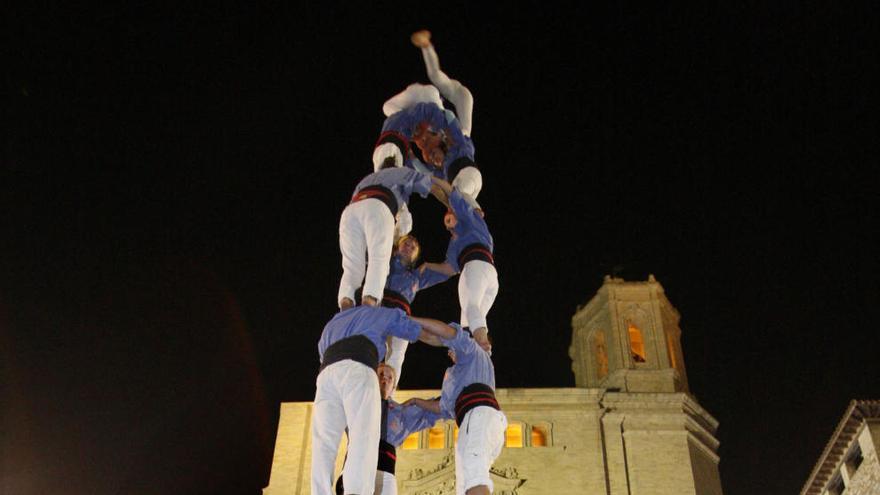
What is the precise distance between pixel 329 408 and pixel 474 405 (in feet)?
4.48

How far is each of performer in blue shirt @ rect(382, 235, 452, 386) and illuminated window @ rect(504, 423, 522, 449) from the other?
23730 millimetres

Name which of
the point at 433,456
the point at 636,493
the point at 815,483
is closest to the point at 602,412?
the point at 636,493

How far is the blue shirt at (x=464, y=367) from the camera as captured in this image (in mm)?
7953

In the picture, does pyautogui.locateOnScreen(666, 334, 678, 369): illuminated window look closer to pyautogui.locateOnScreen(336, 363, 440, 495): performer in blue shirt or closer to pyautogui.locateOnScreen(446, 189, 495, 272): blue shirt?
pyautogui.locateOnScreen(446, 189, 495, 272): blue shirt

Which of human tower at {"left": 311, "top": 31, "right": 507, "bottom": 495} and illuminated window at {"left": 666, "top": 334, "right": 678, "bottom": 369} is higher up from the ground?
illuminated window at {"left": 666, "top": 334, "right": 678, "bottom": 369}

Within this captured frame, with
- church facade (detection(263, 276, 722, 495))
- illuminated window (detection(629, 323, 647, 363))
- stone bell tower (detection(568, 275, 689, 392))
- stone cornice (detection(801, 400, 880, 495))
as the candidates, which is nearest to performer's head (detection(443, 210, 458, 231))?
stone cornice (detection(801, 400, 880, 495))

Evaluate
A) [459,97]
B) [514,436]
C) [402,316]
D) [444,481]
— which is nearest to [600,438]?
[514,436]

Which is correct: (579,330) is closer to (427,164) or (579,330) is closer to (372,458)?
(427,164)

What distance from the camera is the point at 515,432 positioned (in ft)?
106

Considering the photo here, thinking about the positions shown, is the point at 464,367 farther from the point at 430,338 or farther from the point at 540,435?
the point at 540,435

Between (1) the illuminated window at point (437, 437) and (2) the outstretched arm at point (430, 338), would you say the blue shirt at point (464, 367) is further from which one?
(1) the illuminated window at point (437, 437)

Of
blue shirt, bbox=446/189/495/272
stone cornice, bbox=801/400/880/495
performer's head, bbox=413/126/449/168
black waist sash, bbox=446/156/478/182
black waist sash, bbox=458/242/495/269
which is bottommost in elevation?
black waist sash, bbox=458/242/495/269

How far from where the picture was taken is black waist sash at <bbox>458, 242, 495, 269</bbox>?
8.98 m

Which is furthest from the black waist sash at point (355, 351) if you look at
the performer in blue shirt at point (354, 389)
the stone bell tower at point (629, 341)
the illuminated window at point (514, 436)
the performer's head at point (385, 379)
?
the stone bell tower at point (629, 341)
